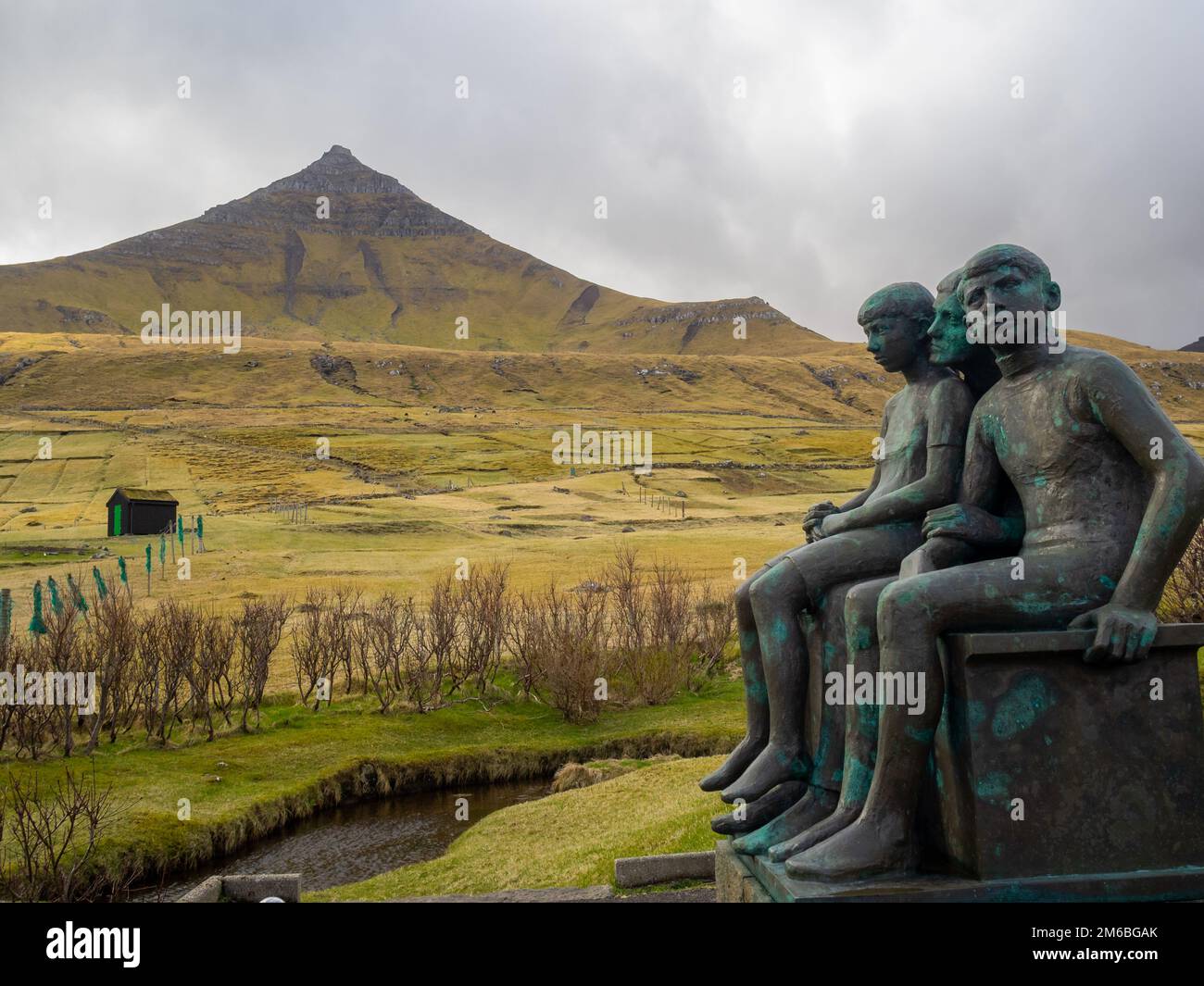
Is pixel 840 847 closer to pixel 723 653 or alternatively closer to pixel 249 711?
pixel 249 711

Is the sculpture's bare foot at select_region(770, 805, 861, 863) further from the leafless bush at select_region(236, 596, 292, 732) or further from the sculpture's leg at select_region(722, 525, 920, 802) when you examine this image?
the leafless bush at select_region(236, 596, 292, 732)

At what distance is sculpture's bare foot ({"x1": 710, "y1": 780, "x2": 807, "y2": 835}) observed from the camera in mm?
6156

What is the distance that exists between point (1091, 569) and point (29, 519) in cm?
7942

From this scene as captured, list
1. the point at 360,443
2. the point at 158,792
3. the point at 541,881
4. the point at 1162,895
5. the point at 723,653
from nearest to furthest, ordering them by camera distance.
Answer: the point at 1162,895 < the point at 541,881 < the point at 158,792 < the point at 723,653 < the point at 360,443

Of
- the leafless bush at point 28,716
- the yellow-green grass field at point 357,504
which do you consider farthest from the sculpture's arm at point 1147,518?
the leafless bush at point 28,716

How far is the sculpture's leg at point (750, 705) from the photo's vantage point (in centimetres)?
644

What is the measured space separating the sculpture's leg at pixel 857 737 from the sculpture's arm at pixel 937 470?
67cm

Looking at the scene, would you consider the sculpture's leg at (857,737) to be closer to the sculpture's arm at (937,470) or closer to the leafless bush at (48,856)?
the sculpture's arm at (937,470)

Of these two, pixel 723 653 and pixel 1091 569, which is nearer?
pixel 1091 569

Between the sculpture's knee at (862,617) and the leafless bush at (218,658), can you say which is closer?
the sculpture's knee at (862,617)

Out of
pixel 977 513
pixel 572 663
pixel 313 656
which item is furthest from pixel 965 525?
pixel 313 656
